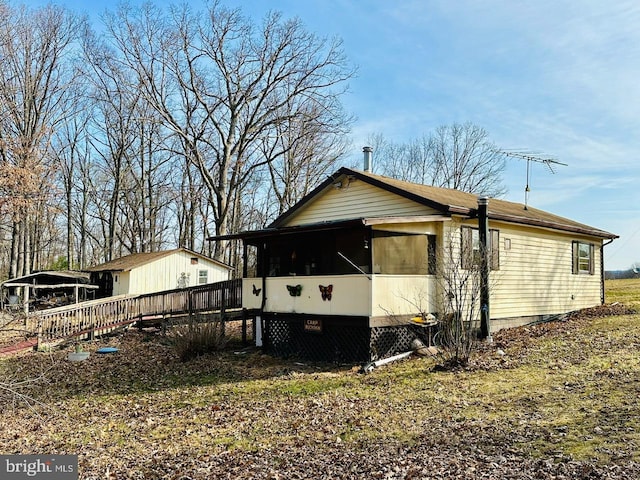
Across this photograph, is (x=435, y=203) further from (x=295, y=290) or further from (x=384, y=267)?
(x=295, y=290)

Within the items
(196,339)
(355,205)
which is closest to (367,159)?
(355,205)

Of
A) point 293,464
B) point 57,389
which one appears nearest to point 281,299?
point 57,389

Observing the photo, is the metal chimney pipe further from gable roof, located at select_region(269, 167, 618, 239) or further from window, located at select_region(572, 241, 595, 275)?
window, located at select_region(572, 241, 595, 275)

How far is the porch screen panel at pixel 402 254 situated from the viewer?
11719 millimetres

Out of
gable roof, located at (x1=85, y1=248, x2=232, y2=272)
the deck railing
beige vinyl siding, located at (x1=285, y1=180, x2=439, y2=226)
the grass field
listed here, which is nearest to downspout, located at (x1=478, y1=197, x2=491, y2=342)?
the grass field

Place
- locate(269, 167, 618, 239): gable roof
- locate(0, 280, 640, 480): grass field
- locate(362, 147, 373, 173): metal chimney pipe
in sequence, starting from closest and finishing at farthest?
1. locate(0, 280, 640, 480): grass field
2. locate(269, 167, 618, 239): gable roof
3. locate(362, 147, 373, 173): metal chimney pipe

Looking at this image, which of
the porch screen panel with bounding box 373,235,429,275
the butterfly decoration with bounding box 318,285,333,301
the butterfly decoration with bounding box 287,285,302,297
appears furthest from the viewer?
the butterfly decoration with bounding box 287,285,302,297

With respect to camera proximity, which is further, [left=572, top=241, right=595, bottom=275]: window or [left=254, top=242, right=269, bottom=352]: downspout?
[left=572, top=241, right=595, bottom=275]: window

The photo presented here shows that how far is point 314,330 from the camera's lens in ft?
38.5

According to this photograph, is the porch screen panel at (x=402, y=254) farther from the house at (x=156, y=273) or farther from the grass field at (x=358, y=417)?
the house at (x=156, y=273)

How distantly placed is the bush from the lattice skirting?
1.66 metres

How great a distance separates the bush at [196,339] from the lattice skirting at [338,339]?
1664 mm

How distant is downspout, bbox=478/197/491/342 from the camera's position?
1096 cm

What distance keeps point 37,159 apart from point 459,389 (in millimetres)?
25219
